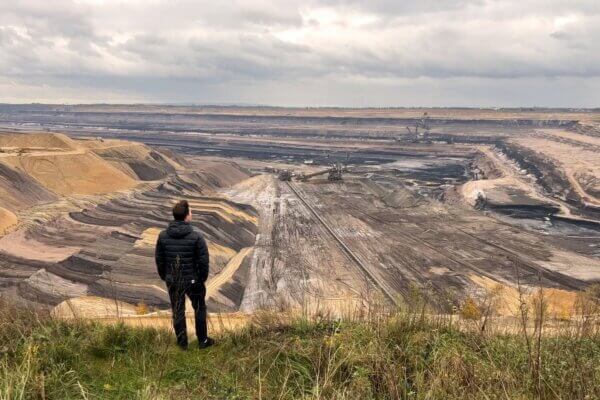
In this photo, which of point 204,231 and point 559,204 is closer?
point 204,231

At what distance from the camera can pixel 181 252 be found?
191 inches

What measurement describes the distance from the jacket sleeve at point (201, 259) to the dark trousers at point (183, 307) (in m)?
0.17

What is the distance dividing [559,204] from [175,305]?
41.6 metres

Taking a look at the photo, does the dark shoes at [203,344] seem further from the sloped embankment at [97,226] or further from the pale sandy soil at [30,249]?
the pale sandy soil at [30,249]

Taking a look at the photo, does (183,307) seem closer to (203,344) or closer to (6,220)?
(203,344)

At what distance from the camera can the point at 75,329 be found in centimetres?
466

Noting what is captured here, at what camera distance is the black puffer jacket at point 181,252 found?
191 inches

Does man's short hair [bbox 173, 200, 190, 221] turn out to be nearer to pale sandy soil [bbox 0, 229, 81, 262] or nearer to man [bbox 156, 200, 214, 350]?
man [bbox 156, 200, 214, 350]

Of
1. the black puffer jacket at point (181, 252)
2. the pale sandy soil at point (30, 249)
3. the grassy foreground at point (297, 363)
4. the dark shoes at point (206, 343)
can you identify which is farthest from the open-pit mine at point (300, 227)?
the dark shoes at point (206, 343)

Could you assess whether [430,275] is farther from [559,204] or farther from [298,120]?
[298,120]

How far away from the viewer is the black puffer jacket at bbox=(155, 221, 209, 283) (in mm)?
4844

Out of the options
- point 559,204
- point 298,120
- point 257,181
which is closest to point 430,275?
point 559,204

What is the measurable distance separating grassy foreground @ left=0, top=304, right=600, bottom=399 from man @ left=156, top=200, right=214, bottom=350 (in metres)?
0.22

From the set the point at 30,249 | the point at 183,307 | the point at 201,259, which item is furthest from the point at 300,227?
the point at 183,307
